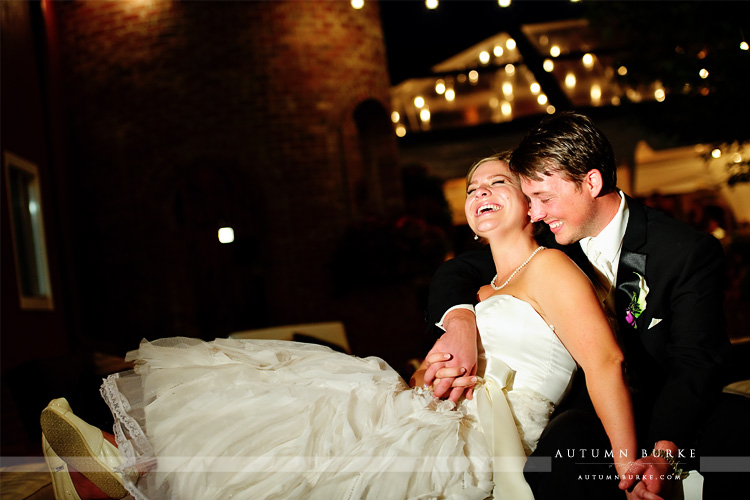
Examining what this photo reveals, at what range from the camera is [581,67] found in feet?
45.0

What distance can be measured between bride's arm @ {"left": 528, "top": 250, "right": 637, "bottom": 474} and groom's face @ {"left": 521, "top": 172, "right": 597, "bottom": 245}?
127mm

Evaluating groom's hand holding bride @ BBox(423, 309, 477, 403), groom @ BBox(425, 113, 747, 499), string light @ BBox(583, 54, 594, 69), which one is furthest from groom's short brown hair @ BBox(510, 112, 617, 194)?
string light @ BBox(583, 54, 594, 69)

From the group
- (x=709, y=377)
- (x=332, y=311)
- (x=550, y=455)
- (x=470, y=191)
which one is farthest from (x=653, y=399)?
(x=332, y=311)

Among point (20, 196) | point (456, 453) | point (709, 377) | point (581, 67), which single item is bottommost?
point (456, 453)

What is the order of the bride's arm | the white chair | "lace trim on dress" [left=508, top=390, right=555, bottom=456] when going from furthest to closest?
the white chair < "lace trim on dress" [left=508, top=390, right=555, bottom=456] < the bride's arm

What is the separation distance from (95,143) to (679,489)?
28.8 feet

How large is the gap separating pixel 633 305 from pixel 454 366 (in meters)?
0.65

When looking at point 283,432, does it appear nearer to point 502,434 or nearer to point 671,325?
point 502,434

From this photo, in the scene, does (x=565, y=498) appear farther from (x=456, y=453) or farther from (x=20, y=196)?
(x=20, y=196)

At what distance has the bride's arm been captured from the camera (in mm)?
2109

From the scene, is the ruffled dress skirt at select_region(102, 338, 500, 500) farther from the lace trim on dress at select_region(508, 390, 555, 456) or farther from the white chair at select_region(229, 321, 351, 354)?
the white chair at select_region(229, 321, 351, 354)

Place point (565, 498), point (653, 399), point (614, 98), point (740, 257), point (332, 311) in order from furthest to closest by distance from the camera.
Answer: point (614, 98) < point (332, 311) < point (740, 257) < point (653, 399) < point (565, 498)

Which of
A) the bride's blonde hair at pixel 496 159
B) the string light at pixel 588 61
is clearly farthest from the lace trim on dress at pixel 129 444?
the string light at pixel 588 61

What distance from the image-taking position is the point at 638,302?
2.39 meters
